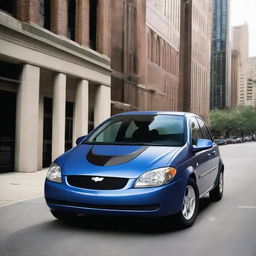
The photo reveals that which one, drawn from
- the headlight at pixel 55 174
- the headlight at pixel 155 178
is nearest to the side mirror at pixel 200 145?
the headlight at pixel 155 178

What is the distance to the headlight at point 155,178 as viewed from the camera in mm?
5383

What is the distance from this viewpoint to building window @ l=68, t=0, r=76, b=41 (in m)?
20.5

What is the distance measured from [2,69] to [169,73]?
34.8 metres

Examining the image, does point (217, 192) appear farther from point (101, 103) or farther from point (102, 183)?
point (101, 103)

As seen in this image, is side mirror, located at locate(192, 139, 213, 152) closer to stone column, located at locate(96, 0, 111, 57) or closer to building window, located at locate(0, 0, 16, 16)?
building window, located at locate(0, 0, 16, 16)

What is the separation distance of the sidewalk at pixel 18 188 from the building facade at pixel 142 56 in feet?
44.7

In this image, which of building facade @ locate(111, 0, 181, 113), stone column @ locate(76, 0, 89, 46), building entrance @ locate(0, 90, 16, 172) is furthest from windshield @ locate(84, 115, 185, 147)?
building facade @ locate(111, 0, 181, 113)

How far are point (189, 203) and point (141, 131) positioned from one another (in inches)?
50.5

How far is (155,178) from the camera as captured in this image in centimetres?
543

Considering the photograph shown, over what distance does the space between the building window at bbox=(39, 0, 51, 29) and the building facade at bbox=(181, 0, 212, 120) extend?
49798 mm

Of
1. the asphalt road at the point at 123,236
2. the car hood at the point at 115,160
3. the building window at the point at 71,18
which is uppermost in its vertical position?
the building window at the point at 71,18

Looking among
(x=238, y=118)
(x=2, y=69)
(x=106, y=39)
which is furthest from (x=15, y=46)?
(x=238, y=118)

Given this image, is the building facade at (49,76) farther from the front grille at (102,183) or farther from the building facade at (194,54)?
the building facade at (194,54)

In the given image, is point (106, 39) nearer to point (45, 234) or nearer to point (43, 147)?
point (43, 147)
